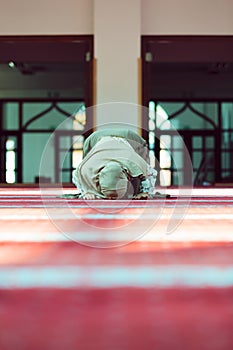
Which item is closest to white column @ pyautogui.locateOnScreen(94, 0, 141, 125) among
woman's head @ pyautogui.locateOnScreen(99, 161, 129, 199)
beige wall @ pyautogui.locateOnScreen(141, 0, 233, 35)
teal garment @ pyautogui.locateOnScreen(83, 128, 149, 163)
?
beige wall @ pyautogui.locateOnScreen(141, 0, 233, 35)

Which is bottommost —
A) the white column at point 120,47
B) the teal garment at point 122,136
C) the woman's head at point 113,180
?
the woman's head at point 113,180

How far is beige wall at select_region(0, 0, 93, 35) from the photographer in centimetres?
446

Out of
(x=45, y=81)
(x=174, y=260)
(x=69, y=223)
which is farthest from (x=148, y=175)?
(x=45, y=81)

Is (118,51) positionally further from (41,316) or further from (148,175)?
(41,316)

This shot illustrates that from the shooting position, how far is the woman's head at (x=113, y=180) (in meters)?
1.88

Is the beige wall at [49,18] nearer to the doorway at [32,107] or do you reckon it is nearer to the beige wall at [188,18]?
the beige wall at [188,18]

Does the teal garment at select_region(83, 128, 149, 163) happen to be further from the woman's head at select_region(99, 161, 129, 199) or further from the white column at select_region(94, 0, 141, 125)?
the white column at select_region(94, 0, 141, 125)

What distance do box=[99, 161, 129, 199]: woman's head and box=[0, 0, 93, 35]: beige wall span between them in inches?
109

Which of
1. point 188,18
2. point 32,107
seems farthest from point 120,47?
point 32,107

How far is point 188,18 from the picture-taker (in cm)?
446

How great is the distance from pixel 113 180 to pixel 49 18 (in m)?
2.88

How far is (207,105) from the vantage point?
31.0ft

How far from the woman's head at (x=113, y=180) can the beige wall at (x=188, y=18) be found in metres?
2.76

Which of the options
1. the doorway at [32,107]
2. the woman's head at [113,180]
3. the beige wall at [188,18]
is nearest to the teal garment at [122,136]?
the woman's head at [113,180]
